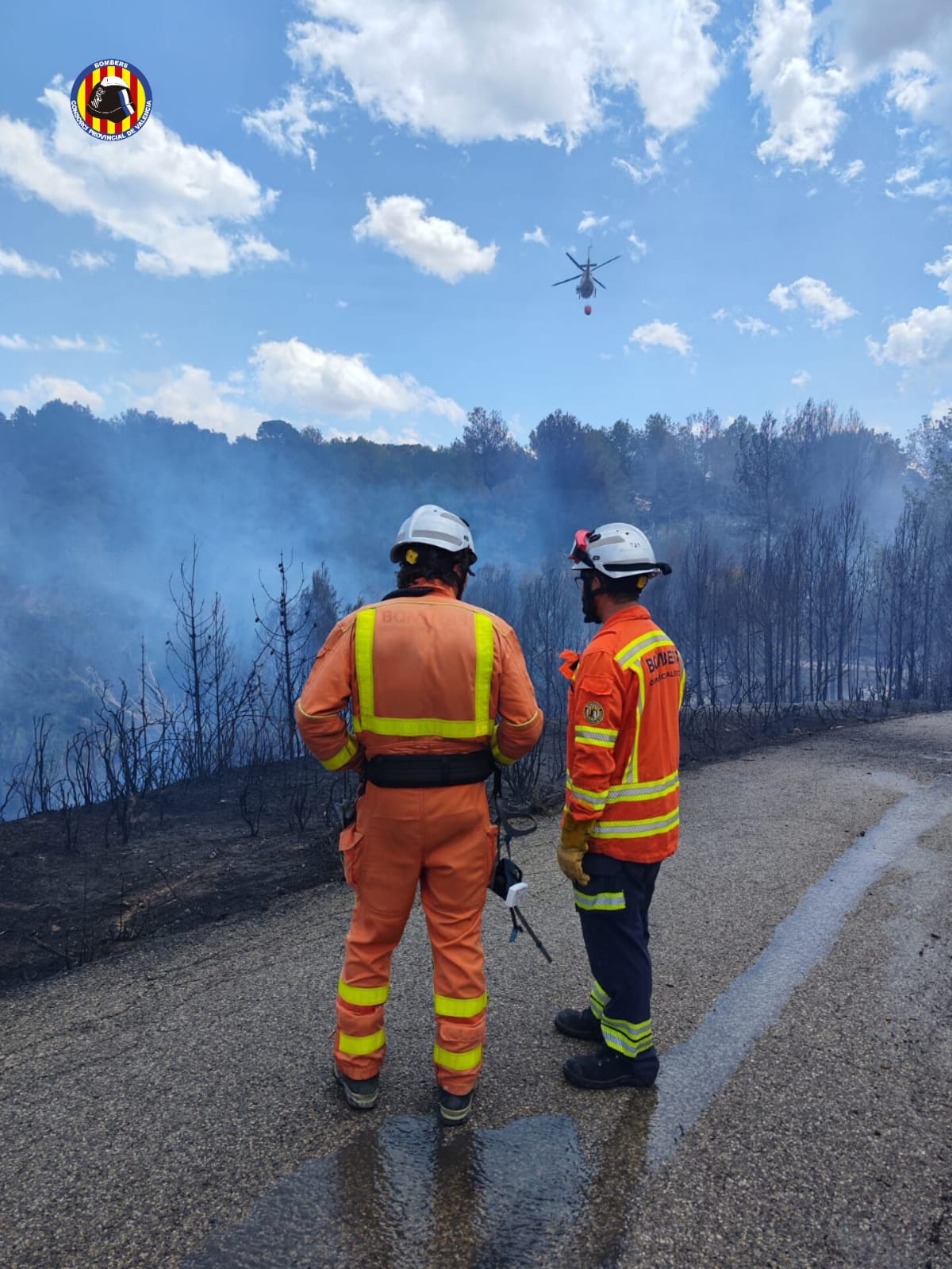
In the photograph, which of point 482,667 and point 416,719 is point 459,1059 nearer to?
point 416,719

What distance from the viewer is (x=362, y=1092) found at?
8.86 feet

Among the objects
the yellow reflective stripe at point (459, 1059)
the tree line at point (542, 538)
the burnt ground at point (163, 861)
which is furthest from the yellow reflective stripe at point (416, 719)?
the tree line at point (542, 538)

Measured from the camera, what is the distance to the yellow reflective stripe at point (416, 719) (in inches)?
104

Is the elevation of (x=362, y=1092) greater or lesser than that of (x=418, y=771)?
lesser

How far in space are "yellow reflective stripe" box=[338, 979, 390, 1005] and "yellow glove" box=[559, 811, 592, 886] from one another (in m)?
0.80

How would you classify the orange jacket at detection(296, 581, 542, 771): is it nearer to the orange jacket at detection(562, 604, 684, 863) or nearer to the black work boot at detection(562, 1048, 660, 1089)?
the orange jacket at detection(562, 604, 684, 863)

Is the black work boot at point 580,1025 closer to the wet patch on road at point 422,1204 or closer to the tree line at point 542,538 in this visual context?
the wet patch on road at point 422,1204

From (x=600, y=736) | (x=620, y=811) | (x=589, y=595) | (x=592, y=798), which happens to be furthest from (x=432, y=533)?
(x=620, y=811)

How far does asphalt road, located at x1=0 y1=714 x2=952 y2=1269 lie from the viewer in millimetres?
2166

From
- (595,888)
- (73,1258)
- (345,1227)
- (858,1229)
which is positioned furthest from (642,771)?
(73,1258)

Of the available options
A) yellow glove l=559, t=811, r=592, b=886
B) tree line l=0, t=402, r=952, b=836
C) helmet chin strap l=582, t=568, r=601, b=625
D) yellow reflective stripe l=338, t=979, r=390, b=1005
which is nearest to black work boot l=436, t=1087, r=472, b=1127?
yellow reflective stripe l=338, t=979, r=390, b=1005

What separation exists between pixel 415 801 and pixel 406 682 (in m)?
0.43

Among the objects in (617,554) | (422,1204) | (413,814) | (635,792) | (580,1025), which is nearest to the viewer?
(422,1204)

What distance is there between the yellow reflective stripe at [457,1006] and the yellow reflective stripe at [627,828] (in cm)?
72
